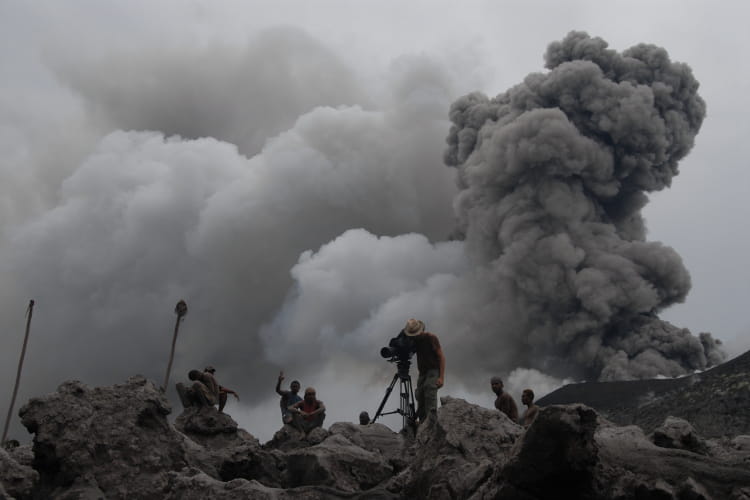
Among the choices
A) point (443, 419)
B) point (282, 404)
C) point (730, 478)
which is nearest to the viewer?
point (730, 478)

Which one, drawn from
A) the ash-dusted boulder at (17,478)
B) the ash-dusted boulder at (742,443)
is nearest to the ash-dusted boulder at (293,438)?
the ash-dusted boulder at (17,478)

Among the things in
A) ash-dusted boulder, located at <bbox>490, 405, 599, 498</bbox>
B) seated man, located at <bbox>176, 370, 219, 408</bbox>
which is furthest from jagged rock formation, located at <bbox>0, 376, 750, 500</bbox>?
seated man, located at <bbox>176, 370, 219, 408</bbox>

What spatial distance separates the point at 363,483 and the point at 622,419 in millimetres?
35743

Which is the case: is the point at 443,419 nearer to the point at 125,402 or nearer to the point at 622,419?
the point at 125,402

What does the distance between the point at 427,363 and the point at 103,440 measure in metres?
3.71

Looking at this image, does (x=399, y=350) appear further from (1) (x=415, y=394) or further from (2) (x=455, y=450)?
(2) (x=455, y=450)

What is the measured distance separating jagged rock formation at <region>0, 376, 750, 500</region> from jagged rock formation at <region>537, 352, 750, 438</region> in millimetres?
23930

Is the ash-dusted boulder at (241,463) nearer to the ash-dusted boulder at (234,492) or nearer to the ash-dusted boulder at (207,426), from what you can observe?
the ash-dusted boulder at (234,492)

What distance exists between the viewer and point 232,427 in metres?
9.95

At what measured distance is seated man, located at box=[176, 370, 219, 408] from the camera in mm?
10117

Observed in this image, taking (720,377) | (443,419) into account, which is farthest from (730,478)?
(720,377)

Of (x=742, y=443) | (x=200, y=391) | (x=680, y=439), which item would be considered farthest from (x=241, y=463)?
(x=742, y=443)

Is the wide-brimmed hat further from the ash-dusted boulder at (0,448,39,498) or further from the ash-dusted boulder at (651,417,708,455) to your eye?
the ash-dusted boulder at (0,448,39,498)

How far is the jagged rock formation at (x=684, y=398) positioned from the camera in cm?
3001
